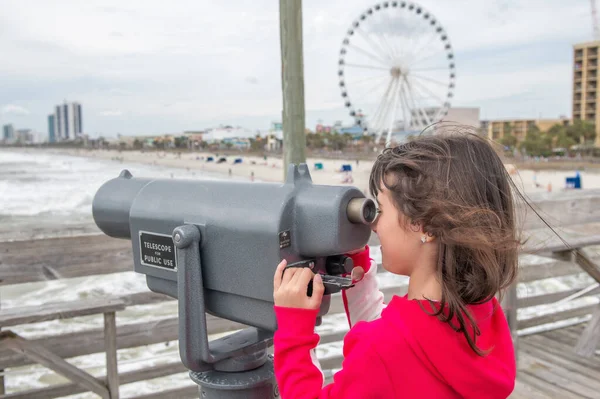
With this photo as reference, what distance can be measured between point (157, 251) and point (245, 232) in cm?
19

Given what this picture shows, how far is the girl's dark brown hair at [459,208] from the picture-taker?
0.75 metres

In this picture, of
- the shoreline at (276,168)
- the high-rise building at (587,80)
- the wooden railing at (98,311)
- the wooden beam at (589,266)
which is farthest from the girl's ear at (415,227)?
the high-rise building at (587,80)

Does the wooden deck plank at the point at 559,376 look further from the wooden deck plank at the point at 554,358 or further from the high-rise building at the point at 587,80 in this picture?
the high-rise building at the point at 587,80

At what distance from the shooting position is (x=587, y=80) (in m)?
48.7

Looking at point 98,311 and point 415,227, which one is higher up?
point 415,227

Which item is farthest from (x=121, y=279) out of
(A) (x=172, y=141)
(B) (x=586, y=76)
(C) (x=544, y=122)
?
(C) (x=544, y=122)

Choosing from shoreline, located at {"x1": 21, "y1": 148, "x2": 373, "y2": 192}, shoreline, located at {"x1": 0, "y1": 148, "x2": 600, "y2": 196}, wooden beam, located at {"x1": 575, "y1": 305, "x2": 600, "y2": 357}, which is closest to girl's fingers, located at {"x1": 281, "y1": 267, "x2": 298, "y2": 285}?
wooden beam, located at {"x1": 575, "y1": 305, "x2": 600, "y2": 357}

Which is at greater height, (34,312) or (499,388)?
(499,388)

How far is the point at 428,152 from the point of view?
770 mm

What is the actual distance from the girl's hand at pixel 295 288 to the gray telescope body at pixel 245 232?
0.08 ft

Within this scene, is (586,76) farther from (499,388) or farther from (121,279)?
(499,388)

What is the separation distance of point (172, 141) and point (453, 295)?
2011 inches

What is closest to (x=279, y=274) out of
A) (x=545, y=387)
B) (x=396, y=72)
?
(x=545, y=387)

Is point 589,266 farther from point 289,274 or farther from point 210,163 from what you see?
point 210,163
